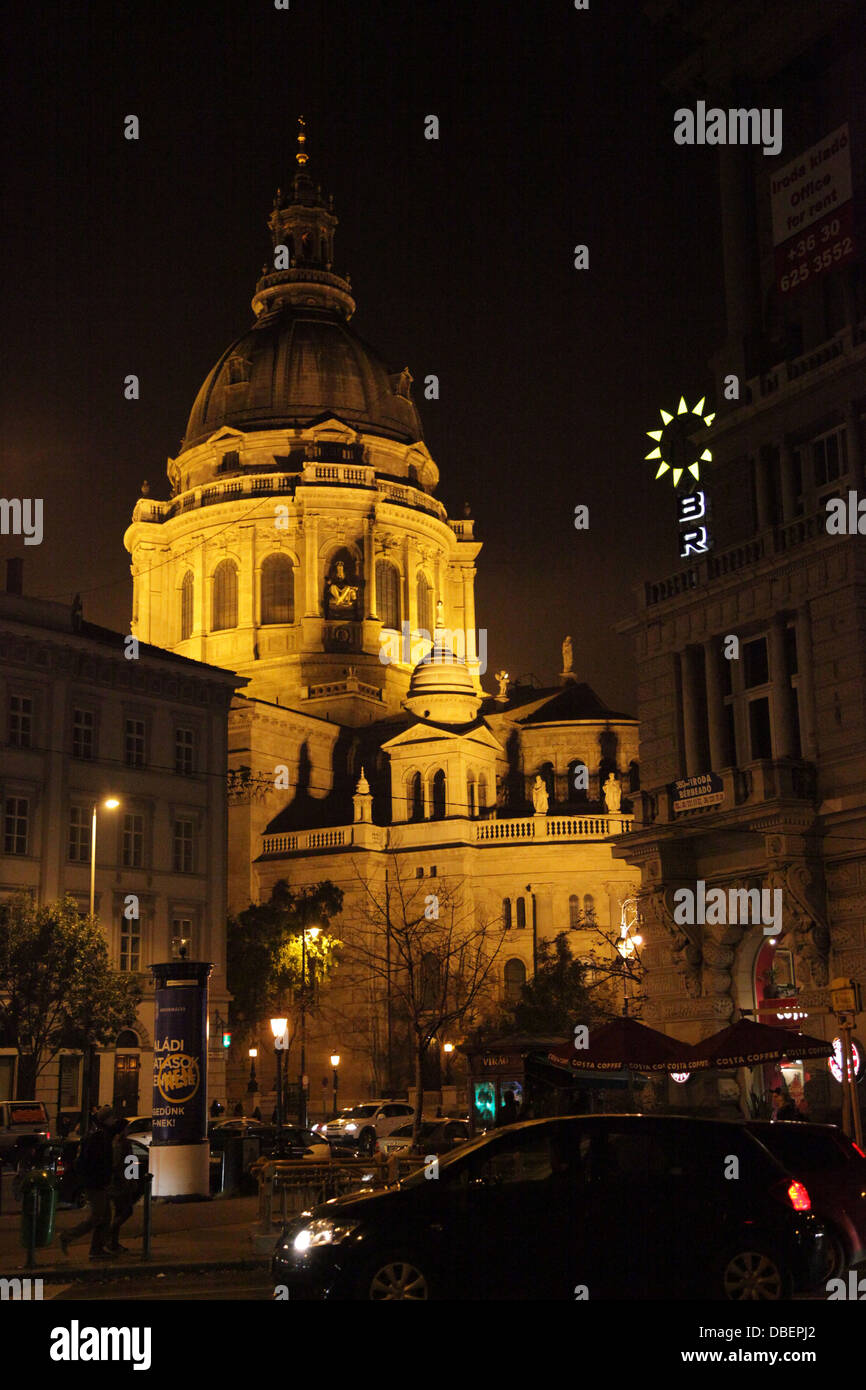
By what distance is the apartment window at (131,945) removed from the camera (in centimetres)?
5880

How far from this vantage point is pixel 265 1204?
22.3m

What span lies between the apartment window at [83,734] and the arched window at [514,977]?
94.6ft

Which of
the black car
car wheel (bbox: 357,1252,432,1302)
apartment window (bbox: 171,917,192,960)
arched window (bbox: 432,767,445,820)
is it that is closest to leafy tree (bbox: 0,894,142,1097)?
apartment window (bbox: 171,917,192,960)

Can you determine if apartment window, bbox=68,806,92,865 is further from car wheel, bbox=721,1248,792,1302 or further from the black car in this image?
car wheel, bbox=721,1248,792,1302

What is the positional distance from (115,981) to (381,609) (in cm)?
5481

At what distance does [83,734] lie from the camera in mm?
59000

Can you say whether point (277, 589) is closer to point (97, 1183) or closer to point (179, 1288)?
point (97, 1183)

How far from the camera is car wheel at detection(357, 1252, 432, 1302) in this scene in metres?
13.8

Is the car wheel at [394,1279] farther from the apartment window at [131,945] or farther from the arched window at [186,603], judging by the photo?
the arched window at [186,603]

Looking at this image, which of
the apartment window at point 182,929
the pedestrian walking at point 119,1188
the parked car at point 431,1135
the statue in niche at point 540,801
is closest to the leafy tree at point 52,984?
the apartment window at point 182,929

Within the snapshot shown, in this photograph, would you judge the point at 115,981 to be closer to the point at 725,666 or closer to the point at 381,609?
the point at 725,666
